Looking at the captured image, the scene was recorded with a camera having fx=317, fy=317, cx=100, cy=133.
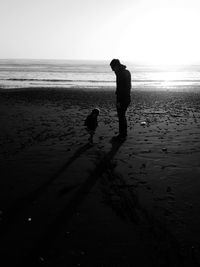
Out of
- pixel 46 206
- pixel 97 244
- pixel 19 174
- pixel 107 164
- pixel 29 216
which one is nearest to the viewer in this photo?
pixel 97 244

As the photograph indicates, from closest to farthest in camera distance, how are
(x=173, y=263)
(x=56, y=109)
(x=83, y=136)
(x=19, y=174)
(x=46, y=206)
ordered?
(x=173, y=263)
(x=46, y=206)
(x=19, y=174)
(x=83, y=136)
(x=56, y=109)

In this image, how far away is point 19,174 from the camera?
270 inches

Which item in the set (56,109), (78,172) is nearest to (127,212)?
(78,172)

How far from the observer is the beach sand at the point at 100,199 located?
4.09 m

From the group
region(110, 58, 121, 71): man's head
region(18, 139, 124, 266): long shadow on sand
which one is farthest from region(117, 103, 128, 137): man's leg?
region(18, 139, 124, 266): long shadow on sand

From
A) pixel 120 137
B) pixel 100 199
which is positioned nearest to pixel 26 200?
pixel 100 199

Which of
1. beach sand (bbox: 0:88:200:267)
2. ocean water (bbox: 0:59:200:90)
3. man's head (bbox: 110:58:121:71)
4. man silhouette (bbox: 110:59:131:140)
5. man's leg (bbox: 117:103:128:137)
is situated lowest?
ocean water (bbox: 0:59:200:90)

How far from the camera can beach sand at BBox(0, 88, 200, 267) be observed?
4086 millimetres

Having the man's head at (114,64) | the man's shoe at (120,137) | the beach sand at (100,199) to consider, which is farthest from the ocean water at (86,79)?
the beach sand at (100,199)

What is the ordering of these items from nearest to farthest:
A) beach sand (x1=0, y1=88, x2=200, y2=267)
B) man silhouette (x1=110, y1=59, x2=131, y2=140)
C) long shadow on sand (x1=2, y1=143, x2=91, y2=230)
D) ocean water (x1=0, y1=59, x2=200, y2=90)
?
beach sand (x1=0, y1=88, x2=200, y2=267) < long shadow on sand (x1=2, y1=143, x2=91, y2=230) < man silhouette (x1=110, y1=59, x2=131, y2=140) < ocean water (x1=0, y1=59, x2=200, y2=90)

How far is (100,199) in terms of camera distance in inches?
221

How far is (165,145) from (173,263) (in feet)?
18.6

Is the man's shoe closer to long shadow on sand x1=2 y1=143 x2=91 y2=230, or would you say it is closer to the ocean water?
long shadow on sand x1=2 y1=143 x2=91 y2=230

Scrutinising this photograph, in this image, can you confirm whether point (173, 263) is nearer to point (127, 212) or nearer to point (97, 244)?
point (97, 244)
